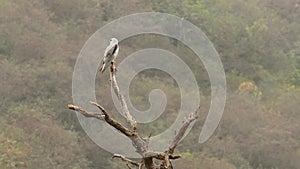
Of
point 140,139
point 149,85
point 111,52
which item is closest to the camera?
point 140,139

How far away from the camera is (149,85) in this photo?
84.8 feet

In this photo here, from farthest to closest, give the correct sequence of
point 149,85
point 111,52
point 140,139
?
point 149,85 < point 111,52 < point 140,139

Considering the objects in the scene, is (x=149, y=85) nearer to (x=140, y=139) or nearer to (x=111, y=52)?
(x=111, y=52)

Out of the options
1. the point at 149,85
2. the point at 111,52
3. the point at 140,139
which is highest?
the point at 111,52

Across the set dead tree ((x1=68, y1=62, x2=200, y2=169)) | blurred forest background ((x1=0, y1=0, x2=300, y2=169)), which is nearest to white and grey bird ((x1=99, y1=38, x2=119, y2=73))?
dead tree ((x1=68, y1=62, x2=200, y2=169))

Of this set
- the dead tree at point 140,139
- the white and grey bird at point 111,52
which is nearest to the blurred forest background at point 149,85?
the white and grey bird at point 111,52

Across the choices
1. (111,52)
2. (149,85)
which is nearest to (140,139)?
(111,52)

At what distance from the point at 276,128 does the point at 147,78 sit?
5.26 meters

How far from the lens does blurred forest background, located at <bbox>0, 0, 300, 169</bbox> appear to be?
2089cm

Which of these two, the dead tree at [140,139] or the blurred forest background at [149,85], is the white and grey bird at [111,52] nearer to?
the dead tree at [140,139]

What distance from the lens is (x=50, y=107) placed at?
23.6m

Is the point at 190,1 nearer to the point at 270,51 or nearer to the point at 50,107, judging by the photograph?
the point at 270,51

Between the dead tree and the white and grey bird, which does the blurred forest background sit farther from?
the dead tree

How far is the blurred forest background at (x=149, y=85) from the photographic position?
20891 mm
